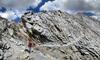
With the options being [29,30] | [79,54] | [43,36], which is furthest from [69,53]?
[29,30]

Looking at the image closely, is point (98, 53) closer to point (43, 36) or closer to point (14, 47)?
point (43, 36)

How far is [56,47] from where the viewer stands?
6378 cm

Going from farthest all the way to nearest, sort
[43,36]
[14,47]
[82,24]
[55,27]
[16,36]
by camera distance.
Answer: [82,24]
[55,27]
[43,36]
[16,36]
[14,47]

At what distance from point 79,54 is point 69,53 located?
3115mm

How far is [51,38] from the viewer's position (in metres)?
66.0

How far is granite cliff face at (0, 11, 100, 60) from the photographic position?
56.8m

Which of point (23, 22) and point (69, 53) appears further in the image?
point (23, 22)

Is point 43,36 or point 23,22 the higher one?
point 23,22

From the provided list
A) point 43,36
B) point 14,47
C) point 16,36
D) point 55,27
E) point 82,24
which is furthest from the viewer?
point 82,24

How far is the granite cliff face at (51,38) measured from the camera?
186 ft

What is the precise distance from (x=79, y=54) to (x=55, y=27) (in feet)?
32.2

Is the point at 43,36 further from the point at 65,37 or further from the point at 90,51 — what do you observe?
the point at 90,51

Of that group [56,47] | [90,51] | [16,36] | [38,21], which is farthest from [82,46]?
[16,36]

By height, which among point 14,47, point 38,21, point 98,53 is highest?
point 38,21
